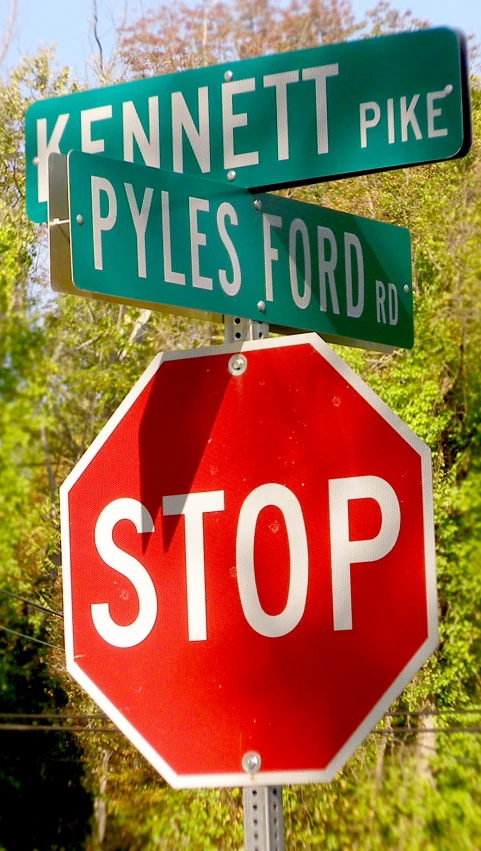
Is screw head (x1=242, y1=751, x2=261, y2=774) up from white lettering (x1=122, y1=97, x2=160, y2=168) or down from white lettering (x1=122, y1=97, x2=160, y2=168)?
down

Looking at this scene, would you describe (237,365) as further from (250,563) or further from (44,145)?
(44,145)

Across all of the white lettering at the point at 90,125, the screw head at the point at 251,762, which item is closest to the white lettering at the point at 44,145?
the white lettering at the point at 90,125

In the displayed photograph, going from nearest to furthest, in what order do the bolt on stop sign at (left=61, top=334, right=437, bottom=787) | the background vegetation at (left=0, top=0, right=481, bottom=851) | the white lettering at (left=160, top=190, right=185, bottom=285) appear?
the bolt on stop sign at (left=61, top=334, right=437, bottom=787)
the white lettering at (left=160, top=190, right=185, bottom=285)
the background vegetation at (left=0, top=0, right=481, bottom=851)

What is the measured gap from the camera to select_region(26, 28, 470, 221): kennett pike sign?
4.12 feet

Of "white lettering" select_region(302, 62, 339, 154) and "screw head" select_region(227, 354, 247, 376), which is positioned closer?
"screw head" select_region(227, 354, 247, 376)

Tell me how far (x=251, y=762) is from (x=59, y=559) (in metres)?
6.58

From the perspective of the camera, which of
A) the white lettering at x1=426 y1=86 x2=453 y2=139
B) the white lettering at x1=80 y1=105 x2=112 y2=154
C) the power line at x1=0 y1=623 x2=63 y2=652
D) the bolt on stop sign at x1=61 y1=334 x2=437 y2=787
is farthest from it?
the power line at x1=0 y1=623 x2=63 y2=652

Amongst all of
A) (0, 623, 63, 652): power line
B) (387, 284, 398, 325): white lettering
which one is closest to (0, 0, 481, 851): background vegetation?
(0, 623, 63, 652): power line

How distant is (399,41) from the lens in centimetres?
127

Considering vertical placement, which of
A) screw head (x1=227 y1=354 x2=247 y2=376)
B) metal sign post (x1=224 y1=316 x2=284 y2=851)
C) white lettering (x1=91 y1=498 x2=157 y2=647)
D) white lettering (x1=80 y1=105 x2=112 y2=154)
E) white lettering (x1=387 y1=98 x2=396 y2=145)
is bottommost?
metal sign post (x1=224 y1=316 x2=284 y2=851)

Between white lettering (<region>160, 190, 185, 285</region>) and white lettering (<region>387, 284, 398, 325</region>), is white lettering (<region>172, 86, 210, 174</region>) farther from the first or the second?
white lettering (<region>387, 284, 398, 325</region>)

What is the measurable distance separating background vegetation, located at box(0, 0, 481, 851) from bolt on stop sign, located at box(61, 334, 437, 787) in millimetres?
5684

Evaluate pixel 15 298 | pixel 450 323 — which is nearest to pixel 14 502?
pixel 15 298

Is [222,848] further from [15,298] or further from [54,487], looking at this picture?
[15,298]
